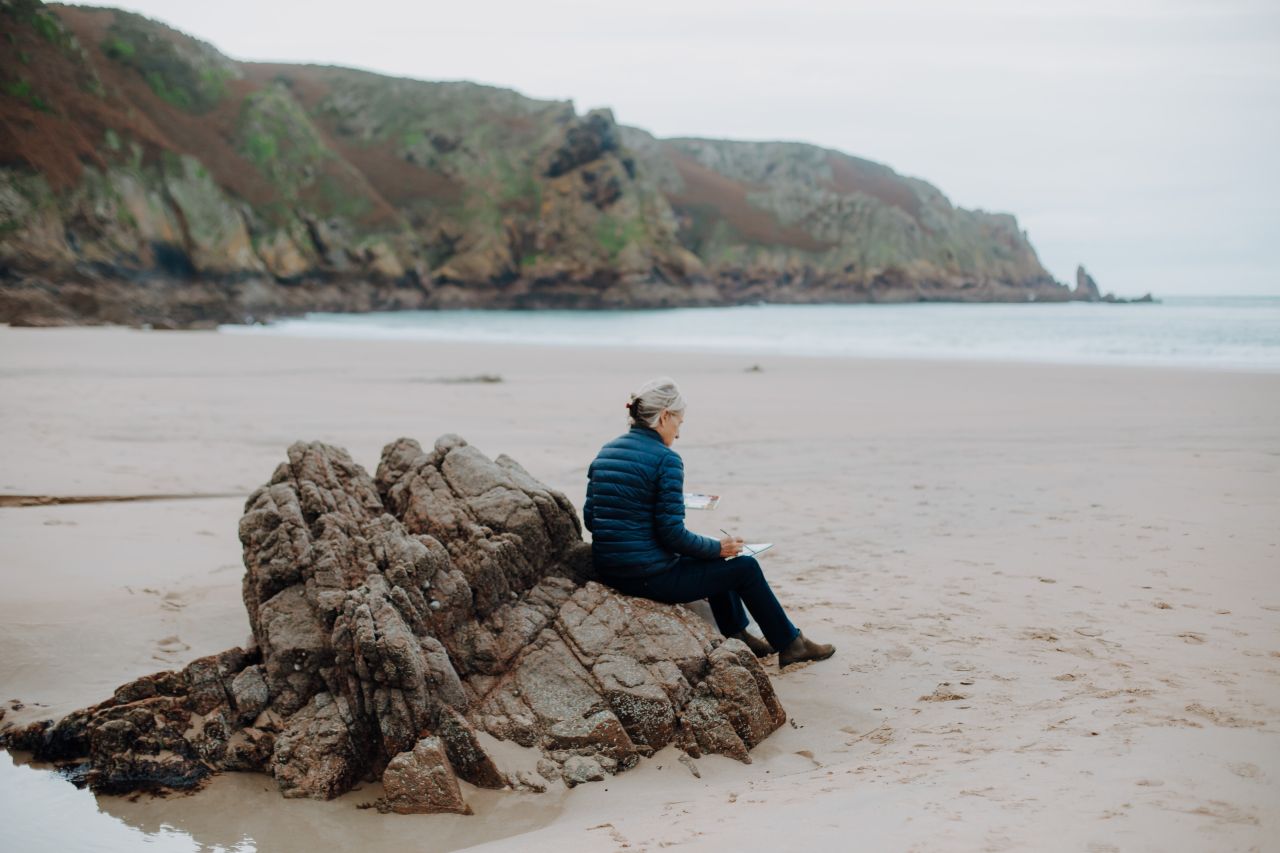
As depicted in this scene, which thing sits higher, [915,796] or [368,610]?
[368,610]

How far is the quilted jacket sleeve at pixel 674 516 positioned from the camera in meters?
5.23

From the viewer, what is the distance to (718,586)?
17.8ft

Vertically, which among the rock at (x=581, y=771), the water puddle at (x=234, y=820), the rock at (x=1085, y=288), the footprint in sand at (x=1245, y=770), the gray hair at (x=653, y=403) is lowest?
the water puddle at (x=234, y=820)

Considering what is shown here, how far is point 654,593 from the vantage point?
5344mm

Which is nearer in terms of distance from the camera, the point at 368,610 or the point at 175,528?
the point at 368,610

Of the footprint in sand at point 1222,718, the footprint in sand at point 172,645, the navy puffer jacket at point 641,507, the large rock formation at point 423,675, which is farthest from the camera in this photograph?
the footprint in sand at point 172,645

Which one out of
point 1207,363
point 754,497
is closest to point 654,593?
point 754,497

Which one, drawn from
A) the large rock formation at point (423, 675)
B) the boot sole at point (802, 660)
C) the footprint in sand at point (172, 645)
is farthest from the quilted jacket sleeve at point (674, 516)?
the footprint in sand at point (172, 645)

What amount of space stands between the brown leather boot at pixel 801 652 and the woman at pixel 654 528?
9.2 inches

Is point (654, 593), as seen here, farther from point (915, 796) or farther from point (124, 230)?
point (124, 230)

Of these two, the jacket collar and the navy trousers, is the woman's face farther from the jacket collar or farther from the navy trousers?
the navy trousers

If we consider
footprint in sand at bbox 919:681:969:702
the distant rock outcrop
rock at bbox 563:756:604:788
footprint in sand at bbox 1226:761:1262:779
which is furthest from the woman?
the distant rock outcrop

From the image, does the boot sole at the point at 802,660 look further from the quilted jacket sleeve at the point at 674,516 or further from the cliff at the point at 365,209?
the cliff at the point at 365,209

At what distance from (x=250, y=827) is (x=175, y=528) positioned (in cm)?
481
